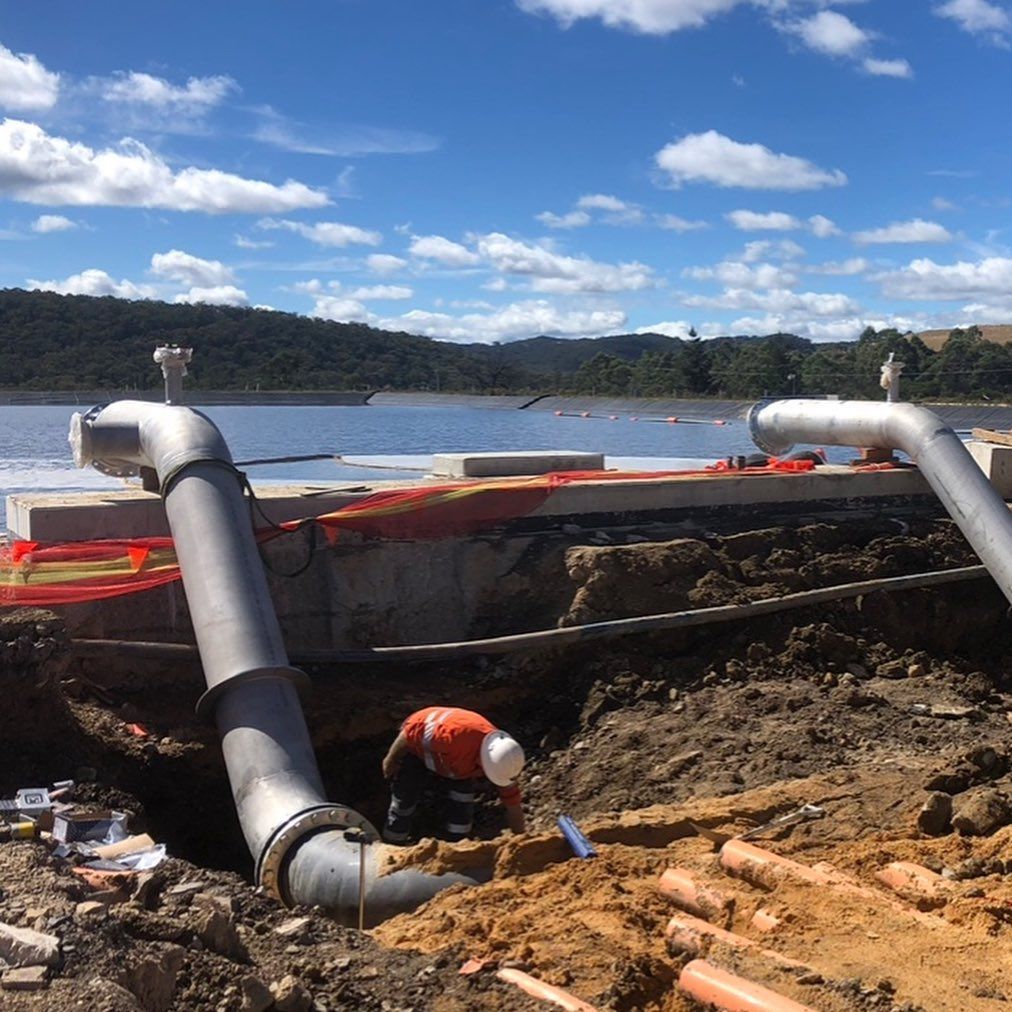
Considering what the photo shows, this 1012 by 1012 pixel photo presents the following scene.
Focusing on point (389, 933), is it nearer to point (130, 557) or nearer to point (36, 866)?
point (36, 866)

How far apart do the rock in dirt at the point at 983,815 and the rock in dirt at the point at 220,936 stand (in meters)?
4.12

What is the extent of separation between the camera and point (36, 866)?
4.93 metres

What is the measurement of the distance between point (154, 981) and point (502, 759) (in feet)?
9.66

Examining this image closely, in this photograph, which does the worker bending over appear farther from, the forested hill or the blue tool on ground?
the forested hill

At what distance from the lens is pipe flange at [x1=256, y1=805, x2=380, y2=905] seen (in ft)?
20.4

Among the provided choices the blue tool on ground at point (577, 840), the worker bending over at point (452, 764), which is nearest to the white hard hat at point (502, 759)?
the worker bending over at point (452, 764)

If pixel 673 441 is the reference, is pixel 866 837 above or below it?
below

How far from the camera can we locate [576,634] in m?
9.46

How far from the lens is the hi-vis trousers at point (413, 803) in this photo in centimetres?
720

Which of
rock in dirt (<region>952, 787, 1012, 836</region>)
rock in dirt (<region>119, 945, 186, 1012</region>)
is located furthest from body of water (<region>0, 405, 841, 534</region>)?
rock in dirt (<region>119, 945, 186, 1012</region>)

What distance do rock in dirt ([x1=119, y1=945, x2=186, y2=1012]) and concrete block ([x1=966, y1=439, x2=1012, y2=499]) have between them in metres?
11.1

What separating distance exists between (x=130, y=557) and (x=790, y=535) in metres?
6.34

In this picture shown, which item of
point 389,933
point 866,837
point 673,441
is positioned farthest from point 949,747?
point 673,441

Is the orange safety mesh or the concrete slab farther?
the concrete slab
